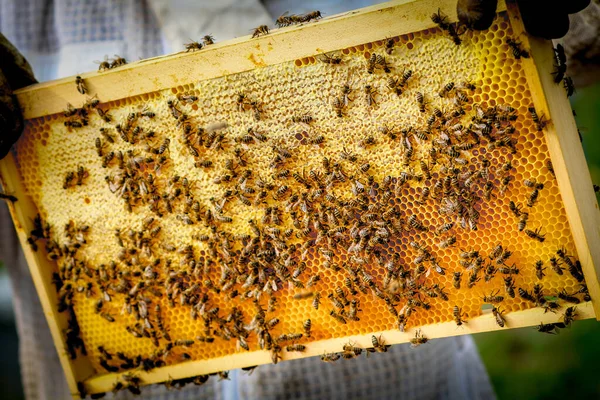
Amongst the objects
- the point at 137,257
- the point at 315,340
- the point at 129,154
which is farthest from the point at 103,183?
the point at 315,340

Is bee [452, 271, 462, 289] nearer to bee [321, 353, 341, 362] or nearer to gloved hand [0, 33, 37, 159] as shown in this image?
bee [321, 353, 341, 362]

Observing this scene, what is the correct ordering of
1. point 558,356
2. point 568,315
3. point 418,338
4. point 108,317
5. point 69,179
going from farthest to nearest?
point 558,356, point 108,317, point 69,179, point 418,338, point 568,315

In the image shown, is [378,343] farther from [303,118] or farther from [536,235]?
[303,118]

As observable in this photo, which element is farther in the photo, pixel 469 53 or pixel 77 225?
pixel 77 225

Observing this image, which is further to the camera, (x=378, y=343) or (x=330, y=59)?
(x=378, y=343)

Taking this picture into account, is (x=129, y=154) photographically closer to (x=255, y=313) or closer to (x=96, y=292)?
(x=96, y=292)

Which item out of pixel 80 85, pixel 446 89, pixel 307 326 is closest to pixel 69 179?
pixel 80 85

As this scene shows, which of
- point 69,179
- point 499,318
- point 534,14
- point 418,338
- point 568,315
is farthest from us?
point 69,179
